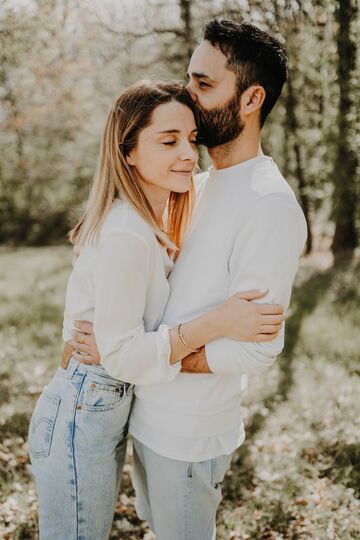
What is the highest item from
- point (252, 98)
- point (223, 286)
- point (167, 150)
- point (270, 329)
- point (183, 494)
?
point (252, 98)

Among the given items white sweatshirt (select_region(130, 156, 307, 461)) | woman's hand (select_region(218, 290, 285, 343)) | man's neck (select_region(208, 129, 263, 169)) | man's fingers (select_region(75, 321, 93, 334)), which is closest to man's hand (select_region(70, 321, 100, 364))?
man's fingers (select_region(75, 321, 93, 334))

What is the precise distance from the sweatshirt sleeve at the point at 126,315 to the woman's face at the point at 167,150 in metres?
0.44

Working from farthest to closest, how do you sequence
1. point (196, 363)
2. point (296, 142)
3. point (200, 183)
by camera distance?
point (296, 142), point (200, 183), point (196, 363)

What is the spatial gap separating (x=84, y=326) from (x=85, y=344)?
9cm

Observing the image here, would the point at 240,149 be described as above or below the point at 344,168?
above

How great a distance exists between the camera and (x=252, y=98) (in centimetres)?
232

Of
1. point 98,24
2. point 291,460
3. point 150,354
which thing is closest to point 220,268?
point 150,354

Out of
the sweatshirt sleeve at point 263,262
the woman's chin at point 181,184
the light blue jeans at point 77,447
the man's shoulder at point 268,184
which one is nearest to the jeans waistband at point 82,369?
the light blue jeans at point 77,447

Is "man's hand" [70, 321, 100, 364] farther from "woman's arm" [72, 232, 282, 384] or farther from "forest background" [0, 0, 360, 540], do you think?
"forest background" [0, 0, 360, 540]

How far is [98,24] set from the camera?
784cm

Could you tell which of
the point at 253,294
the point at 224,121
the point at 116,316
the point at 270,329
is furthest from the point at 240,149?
the point at 116,316

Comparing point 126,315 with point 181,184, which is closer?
point 126,315

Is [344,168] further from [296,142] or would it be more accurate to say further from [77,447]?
[77,447]

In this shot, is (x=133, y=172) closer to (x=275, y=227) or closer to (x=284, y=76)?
(x=275, y=227)
